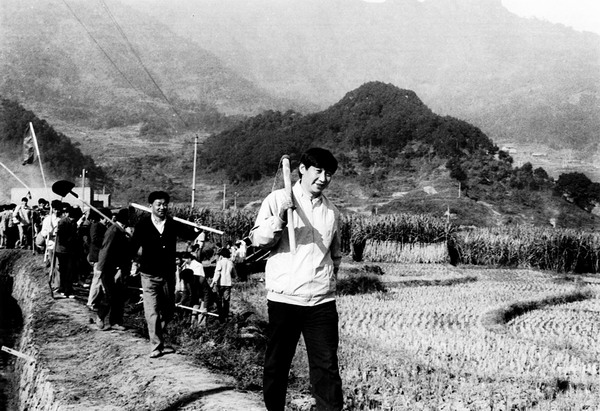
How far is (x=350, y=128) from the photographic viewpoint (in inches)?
3723

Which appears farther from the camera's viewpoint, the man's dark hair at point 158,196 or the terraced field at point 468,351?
the man's dark hair at point 158,196

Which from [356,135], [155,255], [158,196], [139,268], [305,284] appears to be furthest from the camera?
[356,135]

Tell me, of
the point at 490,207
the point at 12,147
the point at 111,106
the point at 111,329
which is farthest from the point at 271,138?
the point at 111,329

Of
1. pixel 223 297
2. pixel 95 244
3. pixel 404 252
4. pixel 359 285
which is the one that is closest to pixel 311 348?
pixel 95 244

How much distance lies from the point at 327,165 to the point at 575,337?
9060 mm

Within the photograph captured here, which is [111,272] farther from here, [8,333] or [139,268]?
[8,333]

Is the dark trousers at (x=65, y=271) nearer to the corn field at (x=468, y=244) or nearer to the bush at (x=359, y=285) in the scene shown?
the bush at (x=359, y=285)

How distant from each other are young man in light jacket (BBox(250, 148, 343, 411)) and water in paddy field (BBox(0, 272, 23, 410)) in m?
6.35

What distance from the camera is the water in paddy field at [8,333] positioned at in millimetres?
10491

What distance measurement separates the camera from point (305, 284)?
495cm

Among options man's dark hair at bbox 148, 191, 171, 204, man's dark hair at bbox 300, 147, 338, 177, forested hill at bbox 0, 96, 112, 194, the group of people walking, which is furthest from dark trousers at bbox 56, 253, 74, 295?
forested hill at bbox 0, 96, 112, 194

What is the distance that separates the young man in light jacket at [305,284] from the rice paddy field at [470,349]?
1.85 meters

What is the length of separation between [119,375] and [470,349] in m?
5.27

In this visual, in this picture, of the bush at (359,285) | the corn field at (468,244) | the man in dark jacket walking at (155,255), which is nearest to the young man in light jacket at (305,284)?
the man in dark jacket walking at (155,255)
